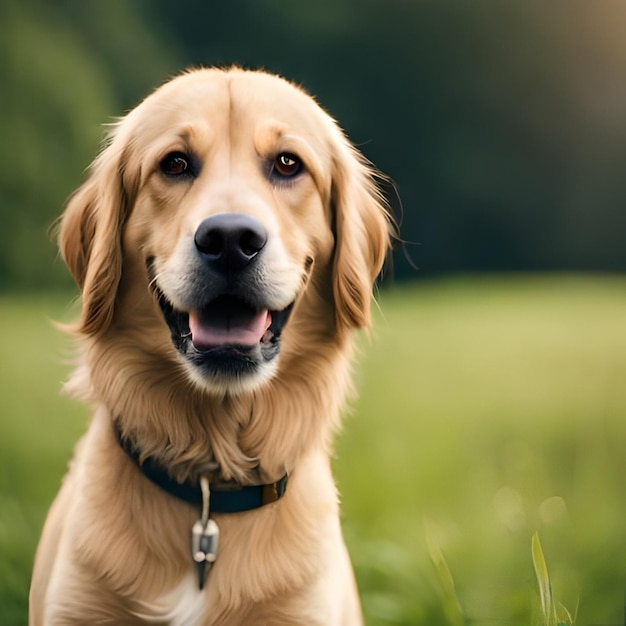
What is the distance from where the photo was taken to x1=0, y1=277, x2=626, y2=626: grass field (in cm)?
307

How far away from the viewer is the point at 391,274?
2896 millimetres

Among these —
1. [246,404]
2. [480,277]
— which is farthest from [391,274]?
[480,277]

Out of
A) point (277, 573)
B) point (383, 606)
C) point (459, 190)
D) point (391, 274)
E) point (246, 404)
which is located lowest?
point (383, 606)

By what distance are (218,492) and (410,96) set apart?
2356 mm

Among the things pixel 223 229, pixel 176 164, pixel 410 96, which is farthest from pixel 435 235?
pixel 223 229

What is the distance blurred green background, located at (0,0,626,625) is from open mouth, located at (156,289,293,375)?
1.10m

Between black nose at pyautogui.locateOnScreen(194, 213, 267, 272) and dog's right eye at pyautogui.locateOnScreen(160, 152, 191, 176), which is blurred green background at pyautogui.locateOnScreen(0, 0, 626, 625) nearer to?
dog's right eye at pyautogui.locateOnScreen(160, 152, 191, 176)

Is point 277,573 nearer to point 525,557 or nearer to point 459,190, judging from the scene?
point 525,557

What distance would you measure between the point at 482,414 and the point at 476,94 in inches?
59.1

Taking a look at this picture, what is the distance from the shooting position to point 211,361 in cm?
228

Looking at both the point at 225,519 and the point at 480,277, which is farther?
the point at 480,277

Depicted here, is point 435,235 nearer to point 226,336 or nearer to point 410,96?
point 410,96

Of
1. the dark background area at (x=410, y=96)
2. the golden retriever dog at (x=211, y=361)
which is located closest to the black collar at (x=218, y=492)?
the golden retriever dog at (x=211, y=361)

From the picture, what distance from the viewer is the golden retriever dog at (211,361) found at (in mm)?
2264
